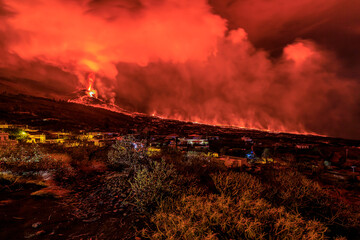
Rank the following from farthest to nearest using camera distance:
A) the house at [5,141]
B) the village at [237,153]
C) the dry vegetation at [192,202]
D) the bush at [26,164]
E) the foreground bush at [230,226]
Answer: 1. the village at [237,153]
2. the house at [5,141]
3. the bush at [26,164]
4. the dry vegetation at [192,202]
5. the foreground bush at [230,226]

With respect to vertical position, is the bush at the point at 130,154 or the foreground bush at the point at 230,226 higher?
the bush at the point at 130,154

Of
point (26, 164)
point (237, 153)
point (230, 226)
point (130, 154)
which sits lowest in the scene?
point (237, 153)

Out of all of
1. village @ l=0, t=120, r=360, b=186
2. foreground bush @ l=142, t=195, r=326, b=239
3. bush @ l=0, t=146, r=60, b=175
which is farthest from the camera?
village @ l=0, t=120, r=360, b=186

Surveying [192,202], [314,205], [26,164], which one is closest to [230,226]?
[192,202]

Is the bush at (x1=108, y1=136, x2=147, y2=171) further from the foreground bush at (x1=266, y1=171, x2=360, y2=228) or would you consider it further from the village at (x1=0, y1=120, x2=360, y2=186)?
the foreground bush at (x1=266, y1=171, x2=360, y2=228)

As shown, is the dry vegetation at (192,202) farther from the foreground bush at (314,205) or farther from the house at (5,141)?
the house at (5,141)

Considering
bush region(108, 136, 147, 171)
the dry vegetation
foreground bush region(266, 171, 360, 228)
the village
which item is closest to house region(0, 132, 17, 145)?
the village

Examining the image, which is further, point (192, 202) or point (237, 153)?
point (237, 153)

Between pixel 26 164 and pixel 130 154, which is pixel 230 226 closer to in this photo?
pixel 130 154

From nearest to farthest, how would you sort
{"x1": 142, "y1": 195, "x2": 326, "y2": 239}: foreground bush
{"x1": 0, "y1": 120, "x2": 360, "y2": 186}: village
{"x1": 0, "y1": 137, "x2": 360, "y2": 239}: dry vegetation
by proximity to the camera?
{"x1": 142, "y1": 195, "x2": 326, "y2": 239}: foreground bush
{"x1": 0, "y1": 137, "x2": 360, "y2": 239}: dry vegetation
{"x1": 0, "y1": 120, "x2": 360, "y2": 186}: village

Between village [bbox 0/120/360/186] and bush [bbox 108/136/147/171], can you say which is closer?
bush [bbox 108/136/147/171]

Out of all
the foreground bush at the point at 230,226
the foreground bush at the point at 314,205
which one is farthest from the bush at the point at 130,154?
the foreground bush at the point at 314,205

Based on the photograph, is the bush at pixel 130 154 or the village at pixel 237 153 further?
the village at pixel 237 153

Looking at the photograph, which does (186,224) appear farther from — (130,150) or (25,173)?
(25,173)
